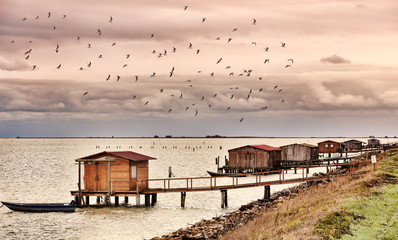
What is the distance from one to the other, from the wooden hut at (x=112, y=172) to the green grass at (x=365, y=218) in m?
20.2

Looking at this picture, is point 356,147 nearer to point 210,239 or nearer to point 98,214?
point 98,214

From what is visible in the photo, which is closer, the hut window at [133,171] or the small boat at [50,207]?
the small boat at [50,207]

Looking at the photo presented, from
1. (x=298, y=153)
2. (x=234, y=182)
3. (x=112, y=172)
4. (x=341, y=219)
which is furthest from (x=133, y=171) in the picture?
(x=298, y=153)

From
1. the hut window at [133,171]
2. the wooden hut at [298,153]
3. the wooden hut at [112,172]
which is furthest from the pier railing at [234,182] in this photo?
the wooden hut at [298,153]

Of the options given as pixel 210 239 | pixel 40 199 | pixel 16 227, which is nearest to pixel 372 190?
pixel 210 239

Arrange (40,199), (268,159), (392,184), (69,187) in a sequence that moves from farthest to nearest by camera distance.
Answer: (268,159) < (69,187) < (40,199) < (392,184)

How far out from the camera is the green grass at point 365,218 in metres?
17.4

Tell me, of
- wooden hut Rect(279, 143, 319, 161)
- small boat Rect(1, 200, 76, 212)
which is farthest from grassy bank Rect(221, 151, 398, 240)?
wooden hut Rect(279, 143, 319, 161)

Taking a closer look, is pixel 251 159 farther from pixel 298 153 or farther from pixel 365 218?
pixel 365 218

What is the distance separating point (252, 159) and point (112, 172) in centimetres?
3247

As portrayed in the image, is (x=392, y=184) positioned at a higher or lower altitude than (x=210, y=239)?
higher

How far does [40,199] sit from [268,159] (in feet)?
108

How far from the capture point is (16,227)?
3372 centimetres

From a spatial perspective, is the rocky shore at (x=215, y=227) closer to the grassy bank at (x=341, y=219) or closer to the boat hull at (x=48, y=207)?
the grassy bank at (x=341, y=219)
